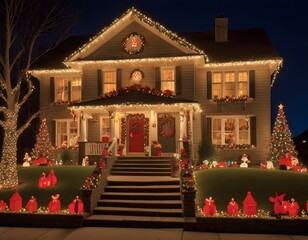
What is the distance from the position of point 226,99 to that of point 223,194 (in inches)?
374

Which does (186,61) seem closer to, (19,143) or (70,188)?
(70,188)

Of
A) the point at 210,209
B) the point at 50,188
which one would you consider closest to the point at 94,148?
the point at 50,188

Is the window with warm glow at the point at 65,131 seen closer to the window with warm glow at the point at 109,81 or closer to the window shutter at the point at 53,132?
the window shutter at the point at 53,132

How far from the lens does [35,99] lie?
3962cm

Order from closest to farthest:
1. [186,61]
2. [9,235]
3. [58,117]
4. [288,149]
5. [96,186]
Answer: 1. [9,235]
2. [96,186]
3. [288,149]
4. [186,61]
5. [58,117]

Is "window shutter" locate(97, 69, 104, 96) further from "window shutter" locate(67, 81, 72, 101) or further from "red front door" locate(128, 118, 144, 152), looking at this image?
"red front door" locate(128, 118, 144, 152)

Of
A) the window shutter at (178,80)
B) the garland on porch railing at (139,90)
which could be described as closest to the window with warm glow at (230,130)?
the window shutter at (178,80)

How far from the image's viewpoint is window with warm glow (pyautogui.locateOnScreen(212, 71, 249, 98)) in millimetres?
21312

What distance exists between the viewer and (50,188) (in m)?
14.0

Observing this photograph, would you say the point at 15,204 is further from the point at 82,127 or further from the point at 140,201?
the point at 82,127

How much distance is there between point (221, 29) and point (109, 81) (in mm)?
8080

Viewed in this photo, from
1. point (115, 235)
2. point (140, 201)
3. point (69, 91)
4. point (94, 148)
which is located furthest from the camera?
point (69, 91)

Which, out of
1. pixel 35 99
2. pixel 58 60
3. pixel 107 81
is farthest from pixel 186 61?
pixel 35 99

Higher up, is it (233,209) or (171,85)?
(171,85)
